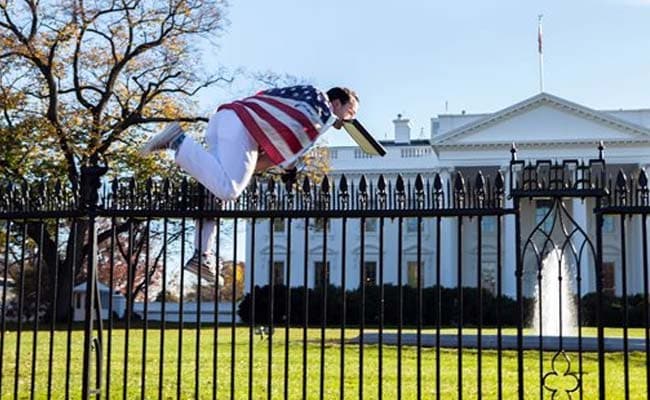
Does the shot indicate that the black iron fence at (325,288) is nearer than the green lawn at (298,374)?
Yes

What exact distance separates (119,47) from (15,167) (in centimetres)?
544

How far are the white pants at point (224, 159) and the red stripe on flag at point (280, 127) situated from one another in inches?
4.9

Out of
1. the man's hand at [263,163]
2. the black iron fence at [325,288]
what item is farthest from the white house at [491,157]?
the man's hand at [263,163]

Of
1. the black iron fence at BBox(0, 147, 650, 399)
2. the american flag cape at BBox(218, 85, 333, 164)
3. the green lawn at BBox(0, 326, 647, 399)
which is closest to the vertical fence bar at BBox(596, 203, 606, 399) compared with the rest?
the black iron fence at BBox(0, 147, 650, 399)

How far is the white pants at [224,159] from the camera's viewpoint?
471cm

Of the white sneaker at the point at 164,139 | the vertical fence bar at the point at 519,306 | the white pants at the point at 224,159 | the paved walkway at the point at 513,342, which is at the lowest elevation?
the paved walkway at the point at 513,342

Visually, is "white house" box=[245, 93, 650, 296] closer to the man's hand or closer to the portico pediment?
the portico pediment

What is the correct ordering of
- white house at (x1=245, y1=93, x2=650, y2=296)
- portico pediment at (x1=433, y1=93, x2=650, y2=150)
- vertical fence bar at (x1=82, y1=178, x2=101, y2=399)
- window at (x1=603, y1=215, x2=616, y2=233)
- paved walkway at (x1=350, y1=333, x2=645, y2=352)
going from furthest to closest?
portico pediment at (x1=433, y1=93, x2=650, y2=150), white house at (x1=245, y1=93, x2=650, y2=296), window at (x1=603, y1=215, x2=616, y2=233), paved walkway at (x1=350, y1=333, x2=645, y2=352), vertical fence bar at (x1=82, y1=178, x2=101, y2=399)

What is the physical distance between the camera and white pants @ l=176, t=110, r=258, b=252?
4711mm

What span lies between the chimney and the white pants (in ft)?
154

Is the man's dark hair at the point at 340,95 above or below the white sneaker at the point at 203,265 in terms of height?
above

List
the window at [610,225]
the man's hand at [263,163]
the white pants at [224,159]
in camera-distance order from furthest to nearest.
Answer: the window at [610,225], the man's hand at [263,163], the white pants at [224,159]

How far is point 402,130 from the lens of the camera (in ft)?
170

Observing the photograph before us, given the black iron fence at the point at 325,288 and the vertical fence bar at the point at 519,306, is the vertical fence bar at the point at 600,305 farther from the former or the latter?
the vertical fence bar at the point at 519,306
